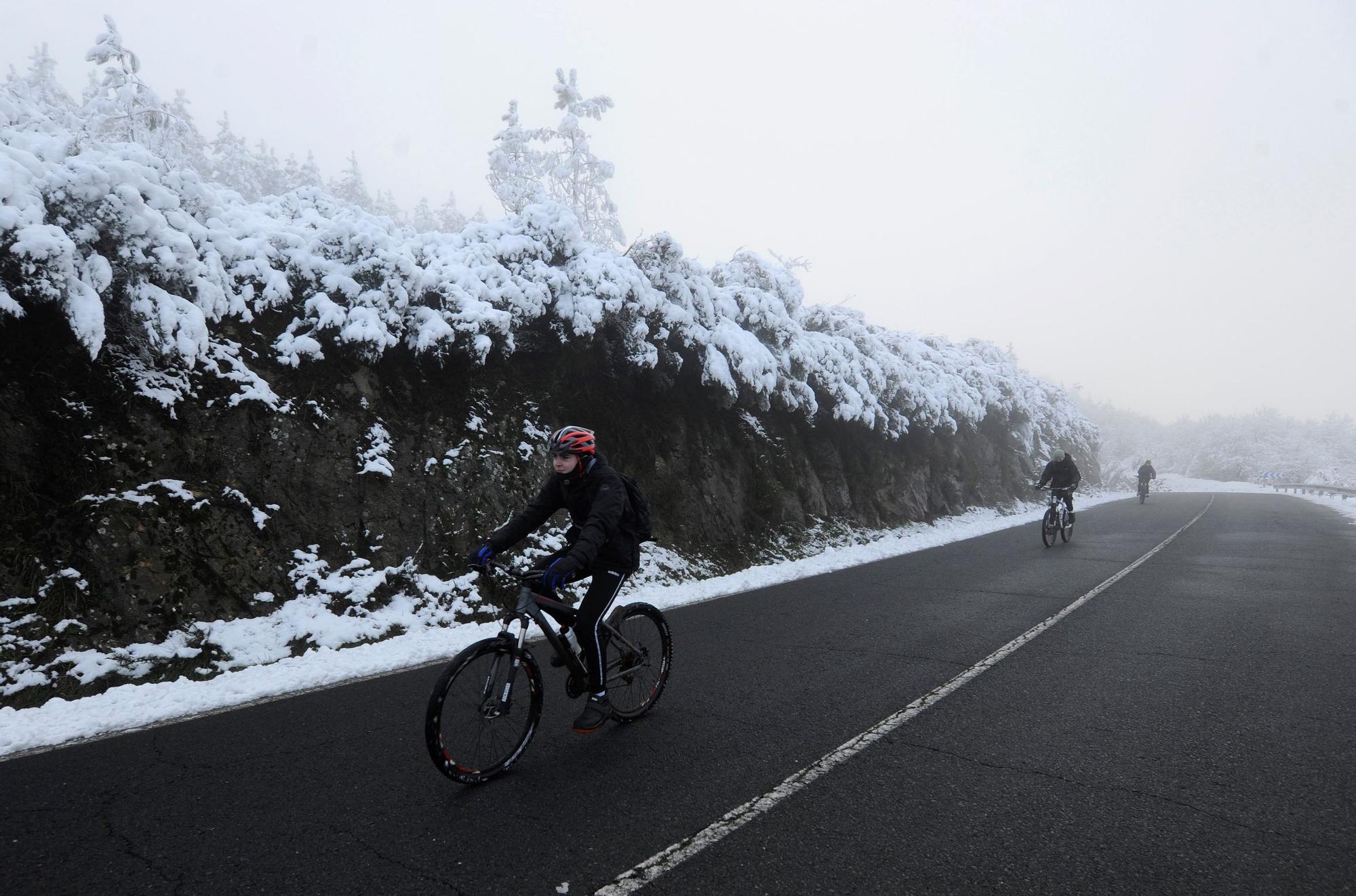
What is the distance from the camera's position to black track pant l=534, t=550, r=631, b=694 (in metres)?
4.69

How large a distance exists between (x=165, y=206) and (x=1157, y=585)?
44.0 feet

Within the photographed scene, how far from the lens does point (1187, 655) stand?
636cm

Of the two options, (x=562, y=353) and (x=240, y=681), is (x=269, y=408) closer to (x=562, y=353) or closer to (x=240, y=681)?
(x=240, y=681)

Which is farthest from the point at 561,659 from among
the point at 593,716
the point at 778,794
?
the point at 778,794

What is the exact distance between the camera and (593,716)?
4.72 m

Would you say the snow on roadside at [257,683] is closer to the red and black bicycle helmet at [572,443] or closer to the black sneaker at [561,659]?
the black sneaker at [561,659]

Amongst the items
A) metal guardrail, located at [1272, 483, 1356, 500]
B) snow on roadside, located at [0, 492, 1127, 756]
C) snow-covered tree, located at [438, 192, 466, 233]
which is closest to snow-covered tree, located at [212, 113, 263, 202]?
snow-covered tree, located at [438, 192, 466, 233]

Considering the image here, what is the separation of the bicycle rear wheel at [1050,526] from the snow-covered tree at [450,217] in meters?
56.9

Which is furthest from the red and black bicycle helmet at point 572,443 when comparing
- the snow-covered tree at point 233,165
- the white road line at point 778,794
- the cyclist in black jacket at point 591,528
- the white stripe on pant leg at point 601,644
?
the snow-covered tree at point 233,165

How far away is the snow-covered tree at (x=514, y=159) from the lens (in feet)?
124

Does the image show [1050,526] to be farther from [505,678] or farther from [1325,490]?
[1325,490]

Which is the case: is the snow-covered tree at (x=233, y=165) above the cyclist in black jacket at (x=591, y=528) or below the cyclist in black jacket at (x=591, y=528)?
above

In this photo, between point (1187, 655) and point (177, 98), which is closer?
point (1187, 655)

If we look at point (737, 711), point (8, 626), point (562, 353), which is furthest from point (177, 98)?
point (737, 711)
